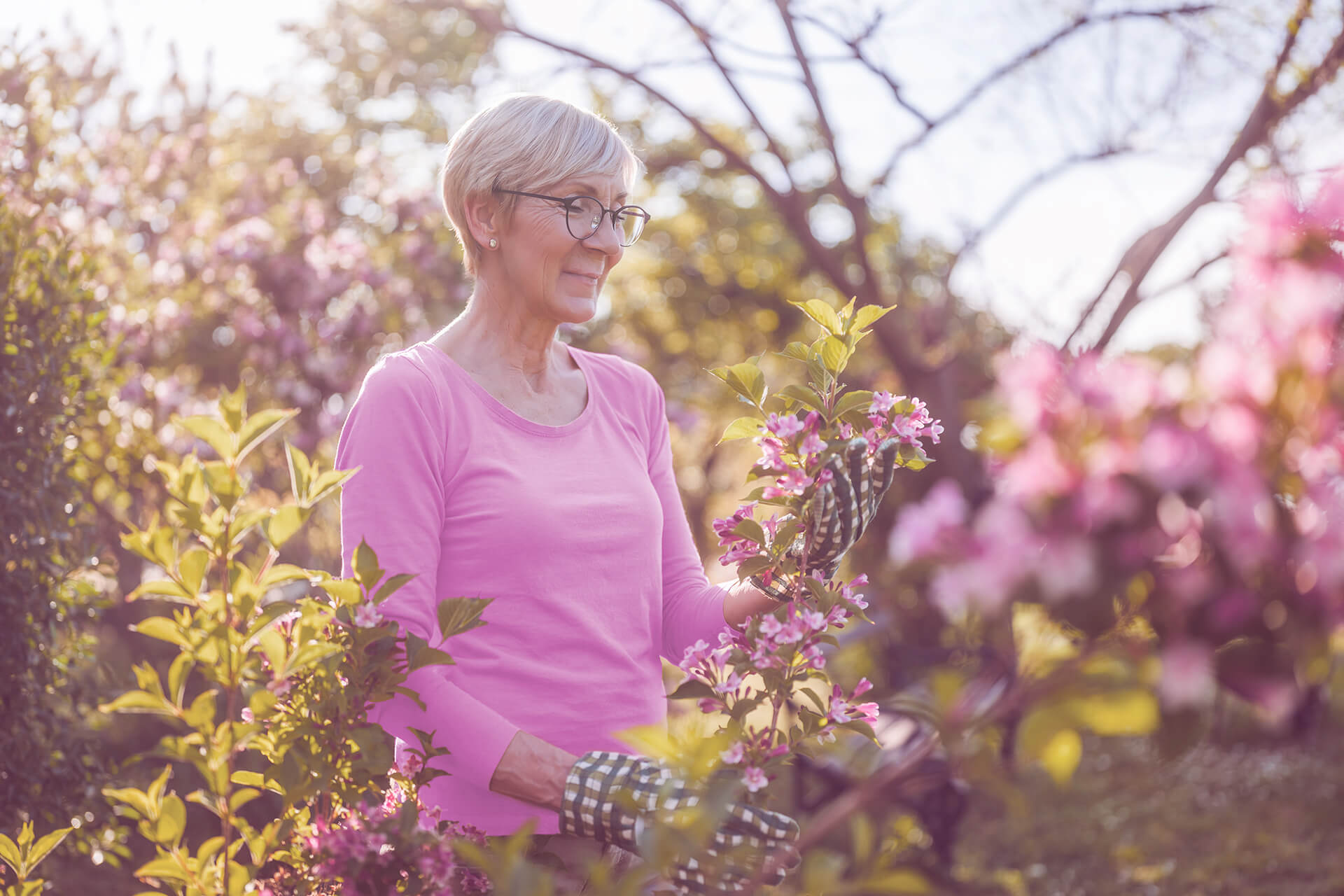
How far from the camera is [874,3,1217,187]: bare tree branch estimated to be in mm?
5660

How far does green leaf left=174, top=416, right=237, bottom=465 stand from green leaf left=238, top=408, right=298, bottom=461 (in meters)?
0.01

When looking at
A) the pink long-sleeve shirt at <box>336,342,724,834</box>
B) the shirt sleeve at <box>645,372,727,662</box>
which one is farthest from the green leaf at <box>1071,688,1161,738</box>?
the shirt sleeve at <box>645,372,727,662</box>

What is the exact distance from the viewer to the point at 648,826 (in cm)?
130

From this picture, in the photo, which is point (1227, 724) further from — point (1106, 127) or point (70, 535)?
point (70, 535)

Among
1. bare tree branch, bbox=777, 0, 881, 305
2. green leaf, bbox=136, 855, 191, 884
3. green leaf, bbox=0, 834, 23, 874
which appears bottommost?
green leaf, bbox=0, 834, 23, 874

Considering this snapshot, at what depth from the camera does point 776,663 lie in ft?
4.96

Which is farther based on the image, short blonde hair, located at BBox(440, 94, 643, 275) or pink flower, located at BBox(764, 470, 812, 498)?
short blonde hair, located at BBox(440, 94, 643, 275)

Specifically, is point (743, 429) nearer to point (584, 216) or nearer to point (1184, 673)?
point (584, 216)

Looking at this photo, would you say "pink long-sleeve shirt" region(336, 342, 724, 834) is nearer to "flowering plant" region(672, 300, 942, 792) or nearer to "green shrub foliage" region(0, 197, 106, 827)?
"flowering plant" region(672, 300, 942, 792)

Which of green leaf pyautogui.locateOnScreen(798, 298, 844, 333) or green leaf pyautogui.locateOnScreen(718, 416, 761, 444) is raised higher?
green leaf pyautogui.locateOnScreen(798, 298, 844, 333)

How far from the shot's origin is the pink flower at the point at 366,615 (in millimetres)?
1282

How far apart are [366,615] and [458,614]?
0.12 m

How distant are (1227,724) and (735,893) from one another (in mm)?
8217

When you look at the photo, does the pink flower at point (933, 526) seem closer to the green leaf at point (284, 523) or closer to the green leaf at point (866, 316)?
the green leaf at point (284, 523)
